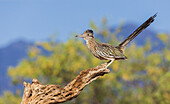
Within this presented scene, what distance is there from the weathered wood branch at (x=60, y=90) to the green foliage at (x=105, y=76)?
17.1 m

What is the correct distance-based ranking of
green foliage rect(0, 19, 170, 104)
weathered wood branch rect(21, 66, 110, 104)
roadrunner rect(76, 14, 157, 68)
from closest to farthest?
weathered wood branch rect(21, 66, 110, 104) → roadrunner rect(76, 14, 157, 68) → green foliage rect(0, 19, 170, 104)

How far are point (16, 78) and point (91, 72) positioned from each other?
897 inches

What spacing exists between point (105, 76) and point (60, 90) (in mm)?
21176

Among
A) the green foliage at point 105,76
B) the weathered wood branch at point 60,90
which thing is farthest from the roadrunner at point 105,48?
the green foliage at point 105,76

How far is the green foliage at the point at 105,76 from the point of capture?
28.2 meters

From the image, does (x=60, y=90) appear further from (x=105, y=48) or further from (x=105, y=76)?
(x=105, y=76)

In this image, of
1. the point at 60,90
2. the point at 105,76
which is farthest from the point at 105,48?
the point at 105,76

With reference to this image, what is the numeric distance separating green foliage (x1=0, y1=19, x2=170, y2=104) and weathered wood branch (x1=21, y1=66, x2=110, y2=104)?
17084mm

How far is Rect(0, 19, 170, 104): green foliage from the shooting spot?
28.2 metres

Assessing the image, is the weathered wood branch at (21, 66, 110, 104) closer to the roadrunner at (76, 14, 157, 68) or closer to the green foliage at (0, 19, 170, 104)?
the roadrunner at (76, 14, 157, 68)

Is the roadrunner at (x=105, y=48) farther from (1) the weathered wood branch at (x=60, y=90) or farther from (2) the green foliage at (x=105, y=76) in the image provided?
(2) the green foliage at (x=105, y=76)

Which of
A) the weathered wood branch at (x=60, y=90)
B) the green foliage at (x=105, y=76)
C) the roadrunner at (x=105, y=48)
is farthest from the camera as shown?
the green foliage at (x=105, y=76)

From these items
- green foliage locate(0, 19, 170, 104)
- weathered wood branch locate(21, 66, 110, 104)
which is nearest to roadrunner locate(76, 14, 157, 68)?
weathered wood branch locate(21, 66, 110, 104)

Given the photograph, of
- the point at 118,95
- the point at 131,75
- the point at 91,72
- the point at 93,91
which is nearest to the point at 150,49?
the point at 131,75
